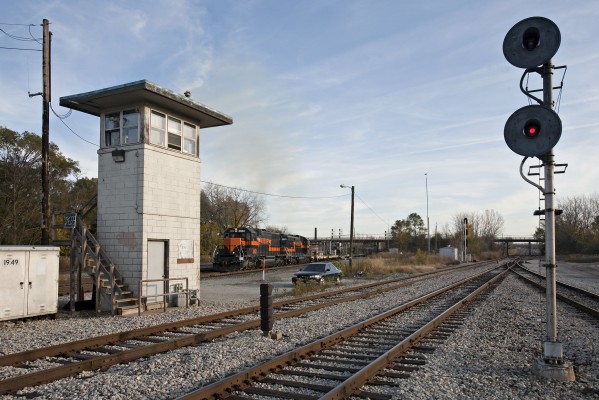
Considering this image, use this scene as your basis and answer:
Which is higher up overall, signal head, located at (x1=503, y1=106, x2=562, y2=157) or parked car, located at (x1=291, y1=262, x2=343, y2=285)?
signal head, located at (x1=503, y1=106, x2=562, y2=157)

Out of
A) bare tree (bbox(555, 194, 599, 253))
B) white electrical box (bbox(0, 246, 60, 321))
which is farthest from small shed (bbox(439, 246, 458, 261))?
white electrical box (bbox(0, 246, 60, 321))

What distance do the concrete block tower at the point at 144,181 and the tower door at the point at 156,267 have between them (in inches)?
1.2

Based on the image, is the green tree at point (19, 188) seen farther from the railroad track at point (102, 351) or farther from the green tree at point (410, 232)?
the green tree at point (410, 232)

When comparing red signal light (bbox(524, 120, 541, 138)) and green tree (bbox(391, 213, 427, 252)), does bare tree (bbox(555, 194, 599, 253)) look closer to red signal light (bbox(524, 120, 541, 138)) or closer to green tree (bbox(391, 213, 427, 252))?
green tree (bbox(391, 213, 427, 252))

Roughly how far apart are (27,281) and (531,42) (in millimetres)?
12654

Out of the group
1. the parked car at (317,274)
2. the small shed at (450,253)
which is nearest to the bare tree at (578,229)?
the small shed at (450,253)

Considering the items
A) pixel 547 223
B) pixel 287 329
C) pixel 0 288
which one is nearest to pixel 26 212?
pixel 0 288

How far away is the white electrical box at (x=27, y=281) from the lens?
1185 centimetres

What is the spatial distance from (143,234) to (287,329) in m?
6.10

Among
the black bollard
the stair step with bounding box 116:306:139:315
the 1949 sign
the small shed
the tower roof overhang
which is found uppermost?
the tower roof overhang

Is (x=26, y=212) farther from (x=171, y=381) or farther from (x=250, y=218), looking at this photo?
(x=250, y=218)

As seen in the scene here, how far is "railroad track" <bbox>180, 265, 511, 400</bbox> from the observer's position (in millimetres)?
5992

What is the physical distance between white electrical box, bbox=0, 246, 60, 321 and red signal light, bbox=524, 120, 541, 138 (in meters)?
12.1

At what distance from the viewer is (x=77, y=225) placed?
47.5 ft
